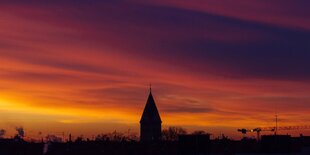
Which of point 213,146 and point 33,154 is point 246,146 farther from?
point 33,154

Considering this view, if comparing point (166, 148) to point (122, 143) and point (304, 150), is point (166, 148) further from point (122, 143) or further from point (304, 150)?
point (304, 150)

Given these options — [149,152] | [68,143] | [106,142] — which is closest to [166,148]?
[149,152]

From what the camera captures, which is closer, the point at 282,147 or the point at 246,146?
the point at 282,147

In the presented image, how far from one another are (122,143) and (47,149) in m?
14.5

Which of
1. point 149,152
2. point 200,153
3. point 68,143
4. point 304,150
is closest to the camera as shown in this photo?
point 200,153

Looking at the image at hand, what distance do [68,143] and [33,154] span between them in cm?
919

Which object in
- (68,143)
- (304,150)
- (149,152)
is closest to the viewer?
(304,150)

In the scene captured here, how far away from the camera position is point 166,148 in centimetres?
13050

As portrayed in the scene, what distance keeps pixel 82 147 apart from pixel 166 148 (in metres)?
16.4

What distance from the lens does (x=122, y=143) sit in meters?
135

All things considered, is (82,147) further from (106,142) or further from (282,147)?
(282,147)

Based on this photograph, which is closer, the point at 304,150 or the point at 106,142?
the point at 304,150

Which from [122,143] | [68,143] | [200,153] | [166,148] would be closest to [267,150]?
[200,153]

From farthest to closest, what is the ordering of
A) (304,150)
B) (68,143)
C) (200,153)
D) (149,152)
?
1. (68,143)
2. (149,152)
3. (304,150)
4. (200,153)
